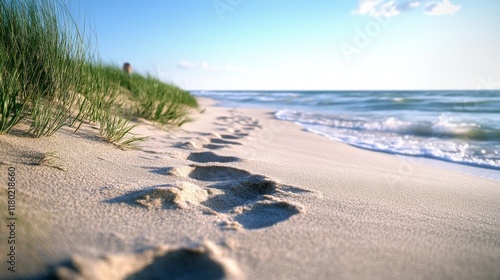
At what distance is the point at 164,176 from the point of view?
154cm

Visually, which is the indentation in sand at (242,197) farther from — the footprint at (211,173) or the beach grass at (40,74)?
the beach grass at (40,74)

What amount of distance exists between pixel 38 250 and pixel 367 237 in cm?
105

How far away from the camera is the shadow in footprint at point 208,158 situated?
205 cm

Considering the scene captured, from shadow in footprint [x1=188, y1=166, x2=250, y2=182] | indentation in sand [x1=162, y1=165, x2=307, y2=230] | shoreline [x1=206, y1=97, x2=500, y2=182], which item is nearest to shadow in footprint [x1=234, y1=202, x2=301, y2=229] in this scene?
indentation in sand [x1=162, y1=165, x2=307, y2=230]

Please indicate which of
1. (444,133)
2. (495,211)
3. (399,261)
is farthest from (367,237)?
(444,133)

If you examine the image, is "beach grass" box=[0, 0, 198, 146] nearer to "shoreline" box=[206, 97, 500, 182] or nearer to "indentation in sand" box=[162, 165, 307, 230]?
"indentation in sand" box=[162, 165, 307, 230]

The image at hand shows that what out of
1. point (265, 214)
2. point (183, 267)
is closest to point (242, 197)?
point (265, 214)

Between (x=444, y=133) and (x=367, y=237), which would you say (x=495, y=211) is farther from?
(x=444, y=133)

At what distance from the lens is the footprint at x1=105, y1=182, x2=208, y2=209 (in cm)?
118

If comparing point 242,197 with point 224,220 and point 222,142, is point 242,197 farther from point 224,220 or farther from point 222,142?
point 222,142

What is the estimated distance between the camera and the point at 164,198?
1.22 m

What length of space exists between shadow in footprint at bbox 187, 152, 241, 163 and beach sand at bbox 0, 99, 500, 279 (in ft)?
0.59

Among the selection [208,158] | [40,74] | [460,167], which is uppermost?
[40,74]

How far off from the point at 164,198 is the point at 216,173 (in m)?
0.53
